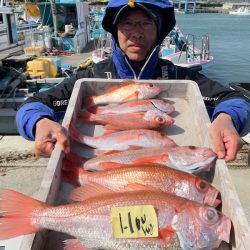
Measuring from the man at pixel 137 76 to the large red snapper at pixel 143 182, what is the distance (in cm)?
25

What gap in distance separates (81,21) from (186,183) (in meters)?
21.5

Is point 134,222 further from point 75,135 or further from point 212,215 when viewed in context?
point 75,135

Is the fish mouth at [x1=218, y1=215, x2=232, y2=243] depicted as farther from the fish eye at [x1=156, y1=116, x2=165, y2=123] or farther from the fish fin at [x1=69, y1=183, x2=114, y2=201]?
the fish eye at [x1=156, y1=116, x2=165, y2=123]

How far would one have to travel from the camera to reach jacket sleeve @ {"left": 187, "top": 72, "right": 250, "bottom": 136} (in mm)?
2496

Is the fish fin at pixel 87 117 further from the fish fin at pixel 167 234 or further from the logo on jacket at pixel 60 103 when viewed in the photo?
the fish fin at pixel 167 234

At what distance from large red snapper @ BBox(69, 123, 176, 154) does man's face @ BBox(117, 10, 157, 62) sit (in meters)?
1.08

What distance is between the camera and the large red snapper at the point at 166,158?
1867 mm

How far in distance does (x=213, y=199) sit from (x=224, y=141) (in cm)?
45

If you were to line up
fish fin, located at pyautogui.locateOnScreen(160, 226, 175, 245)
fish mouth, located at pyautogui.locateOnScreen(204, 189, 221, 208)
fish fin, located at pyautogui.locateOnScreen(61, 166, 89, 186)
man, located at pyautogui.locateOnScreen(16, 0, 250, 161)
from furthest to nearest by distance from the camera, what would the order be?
1. man, located at pyautogui.locateOnScreen(16, 0, 250, 161)
2. fish fin, located at pyautogui.locateOnScreen(61, 166, 89, 186)
3. fish mouth, located at pyautogui.locateOnScreen(204, 189, 221, 208)
4. fish fin, located at pyautogui.locateOnScreen(160, 226, 175, 245)

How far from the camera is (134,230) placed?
1446mm

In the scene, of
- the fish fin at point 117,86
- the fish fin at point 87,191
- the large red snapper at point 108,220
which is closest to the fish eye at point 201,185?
the large red snapper at point 108,220

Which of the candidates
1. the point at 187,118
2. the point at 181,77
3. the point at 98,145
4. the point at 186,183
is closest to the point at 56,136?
the point at 98,145

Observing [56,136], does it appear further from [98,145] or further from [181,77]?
[181,77]

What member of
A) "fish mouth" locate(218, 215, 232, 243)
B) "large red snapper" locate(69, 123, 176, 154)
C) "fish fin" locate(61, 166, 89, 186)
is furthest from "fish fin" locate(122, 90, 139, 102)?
"fish mouth" locate(218, 215, 232, 243)
